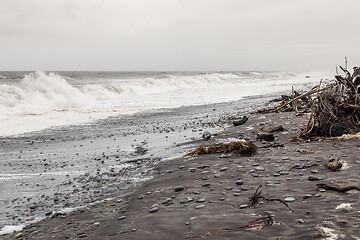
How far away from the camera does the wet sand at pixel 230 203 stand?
330 centimetres

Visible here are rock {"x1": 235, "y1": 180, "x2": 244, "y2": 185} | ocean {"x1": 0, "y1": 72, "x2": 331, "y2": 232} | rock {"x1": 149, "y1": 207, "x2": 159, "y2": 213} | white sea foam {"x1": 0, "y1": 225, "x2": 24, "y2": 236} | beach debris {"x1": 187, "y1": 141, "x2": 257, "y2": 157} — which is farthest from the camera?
beach debris {"x1": 187, "y1": 141, "x2": 257, "y2": 157}

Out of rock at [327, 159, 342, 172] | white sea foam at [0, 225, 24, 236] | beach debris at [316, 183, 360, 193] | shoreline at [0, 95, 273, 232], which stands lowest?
white sea foam at [0, 225, 24, 236]

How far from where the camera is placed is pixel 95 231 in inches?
157

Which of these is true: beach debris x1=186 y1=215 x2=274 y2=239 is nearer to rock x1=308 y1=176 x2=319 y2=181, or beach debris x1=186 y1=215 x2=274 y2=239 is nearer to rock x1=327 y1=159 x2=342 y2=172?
rock x1=308 y1=176 x2=319 y2=181

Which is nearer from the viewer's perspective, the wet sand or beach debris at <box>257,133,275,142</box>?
the wet sand

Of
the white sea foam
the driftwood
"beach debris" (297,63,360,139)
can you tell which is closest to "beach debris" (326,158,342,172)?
the driftwood

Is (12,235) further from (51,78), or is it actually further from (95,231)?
(51,78)

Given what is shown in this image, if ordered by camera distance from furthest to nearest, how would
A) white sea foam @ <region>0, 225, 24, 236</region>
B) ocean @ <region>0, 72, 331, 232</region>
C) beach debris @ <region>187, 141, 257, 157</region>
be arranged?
1. beach debris @ <region>187, 141, 257, 157</region>
2. ocean @ <region>0, 72, 331, 232</region>
3. white sea foam @ <region>0, 225, 24, 236</region>

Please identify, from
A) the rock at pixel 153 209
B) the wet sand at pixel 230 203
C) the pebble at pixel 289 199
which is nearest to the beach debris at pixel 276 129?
the wet sand at pixel 230 203

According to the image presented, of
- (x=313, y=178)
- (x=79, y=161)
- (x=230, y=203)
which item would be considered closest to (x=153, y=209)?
(x=230, y=203)

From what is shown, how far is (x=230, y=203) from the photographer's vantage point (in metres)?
4.13

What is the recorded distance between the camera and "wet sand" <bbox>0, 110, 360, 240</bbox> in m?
3.30

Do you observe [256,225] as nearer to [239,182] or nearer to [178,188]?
[239,182]

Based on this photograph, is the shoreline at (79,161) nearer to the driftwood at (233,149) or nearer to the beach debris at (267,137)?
the driftwood at (233,149)
